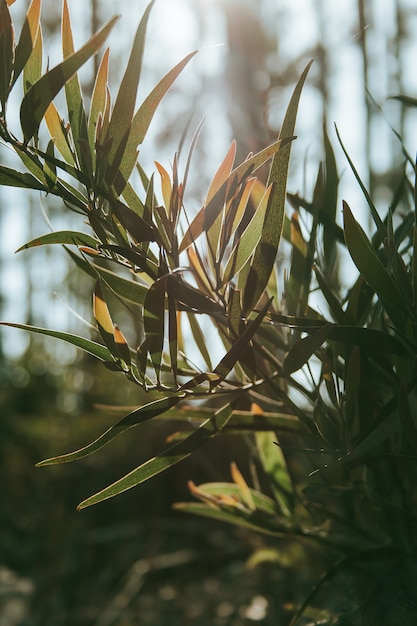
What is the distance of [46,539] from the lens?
1.97 meters

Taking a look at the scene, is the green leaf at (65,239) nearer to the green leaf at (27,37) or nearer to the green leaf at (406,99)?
the green leaf at (27,37)

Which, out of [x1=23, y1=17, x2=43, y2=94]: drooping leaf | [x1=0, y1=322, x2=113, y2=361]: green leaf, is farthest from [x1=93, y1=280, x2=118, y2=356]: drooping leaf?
[x1=23, y1=17, x2=43, y2=94]: drooping leaf

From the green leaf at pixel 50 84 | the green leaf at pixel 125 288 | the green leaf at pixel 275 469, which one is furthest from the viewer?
the green leaf at pixel 275 469

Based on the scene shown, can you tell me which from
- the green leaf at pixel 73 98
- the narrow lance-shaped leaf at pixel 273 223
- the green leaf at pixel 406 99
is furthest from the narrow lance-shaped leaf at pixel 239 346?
the green leaf at pixel 406 99

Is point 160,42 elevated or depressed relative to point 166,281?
elevated

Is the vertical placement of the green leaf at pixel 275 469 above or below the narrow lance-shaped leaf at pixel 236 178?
below

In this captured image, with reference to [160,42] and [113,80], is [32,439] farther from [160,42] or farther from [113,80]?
[113,80]

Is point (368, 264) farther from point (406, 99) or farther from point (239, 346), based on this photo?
point (406, 99)

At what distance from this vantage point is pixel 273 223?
1.18ft

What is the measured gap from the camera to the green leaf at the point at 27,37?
0.34 m

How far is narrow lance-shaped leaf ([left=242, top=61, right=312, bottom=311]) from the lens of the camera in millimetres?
351

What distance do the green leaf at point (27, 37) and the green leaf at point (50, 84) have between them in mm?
27

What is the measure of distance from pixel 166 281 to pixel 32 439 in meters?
2.20

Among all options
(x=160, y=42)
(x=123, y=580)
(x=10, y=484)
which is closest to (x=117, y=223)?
(x=123, y=580)
